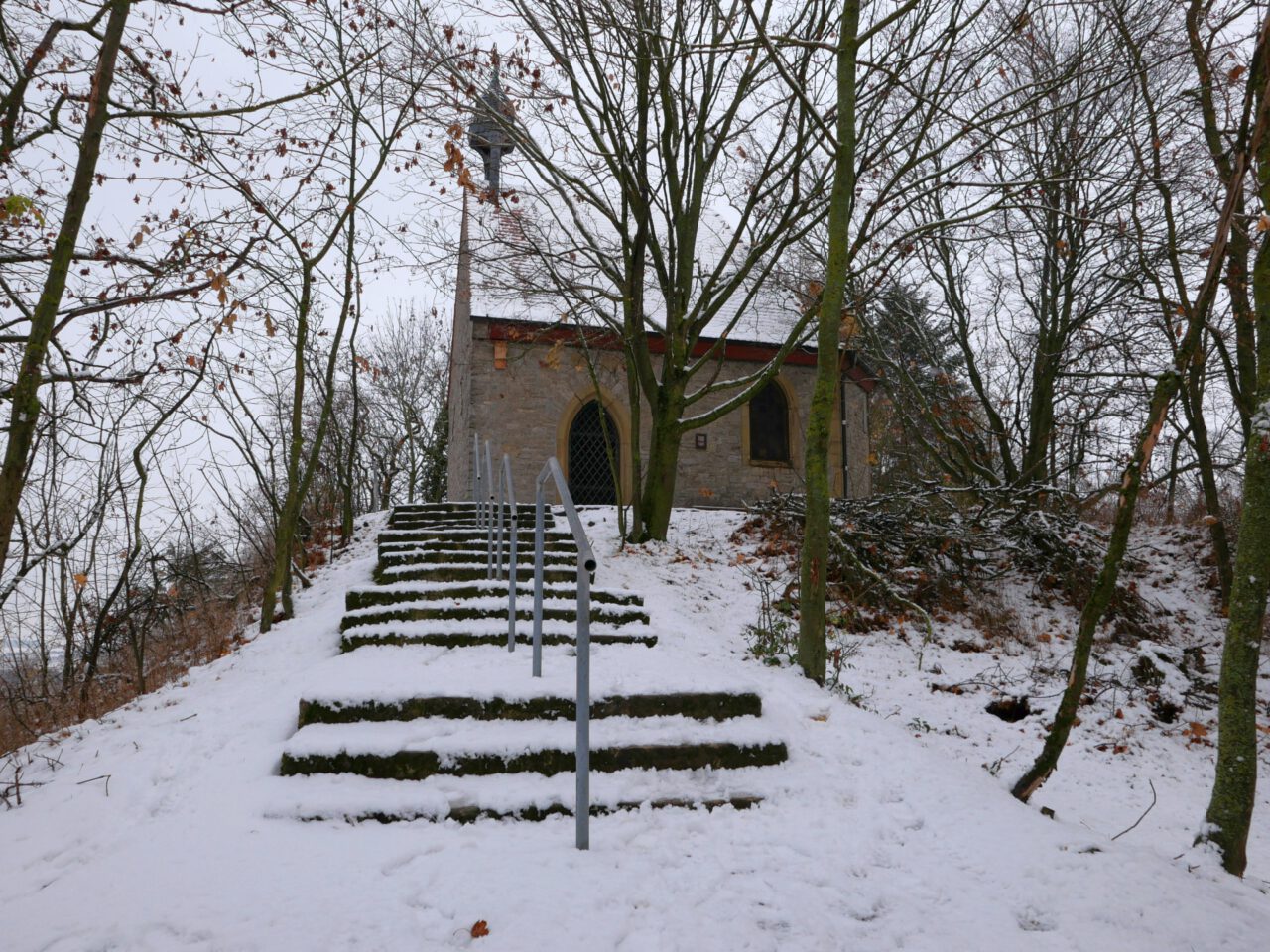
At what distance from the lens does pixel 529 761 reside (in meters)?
3.28

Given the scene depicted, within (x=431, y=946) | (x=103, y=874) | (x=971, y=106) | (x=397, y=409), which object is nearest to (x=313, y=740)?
(x=103, y=874)

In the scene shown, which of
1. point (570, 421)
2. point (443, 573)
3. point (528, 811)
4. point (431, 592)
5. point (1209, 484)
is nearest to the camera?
point (528, 811)

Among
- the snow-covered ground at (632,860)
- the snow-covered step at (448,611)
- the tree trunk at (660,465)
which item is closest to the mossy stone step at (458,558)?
the snow-covered step at (448,611)

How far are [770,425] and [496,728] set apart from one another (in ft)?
34.2

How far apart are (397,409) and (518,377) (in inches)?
472

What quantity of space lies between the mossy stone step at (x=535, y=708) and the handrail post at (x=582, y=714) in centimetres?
88

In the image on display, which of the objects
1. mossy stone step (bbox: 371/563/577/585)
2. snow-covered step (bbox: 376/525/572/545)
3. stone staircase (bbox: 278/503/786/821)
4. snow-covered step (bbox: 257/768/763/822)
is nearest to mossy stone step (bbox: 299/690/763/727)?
stone staircase (bbox: 278/503/786/821)

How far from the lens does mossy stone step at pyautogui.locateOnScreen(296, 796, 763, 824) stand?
2.90m

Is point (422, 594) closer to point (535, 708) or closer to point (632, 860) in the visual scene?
point (535, 708)

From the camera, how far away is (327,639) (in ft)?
16.7

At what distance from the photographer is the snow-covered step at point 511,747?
3184 mm

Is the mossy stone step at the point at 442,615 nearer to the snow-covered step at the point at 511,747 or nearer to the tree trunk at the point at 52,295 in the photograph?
the snow-covered step at the point at 511,747

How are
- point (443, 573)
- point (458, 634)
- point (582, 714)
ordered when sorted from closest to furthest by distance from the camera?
1. point (582, 714)
2. point (458, 634)
3. point (443, 573)

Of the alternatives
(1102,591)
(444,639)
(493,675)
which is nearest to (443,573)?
(444,639)
